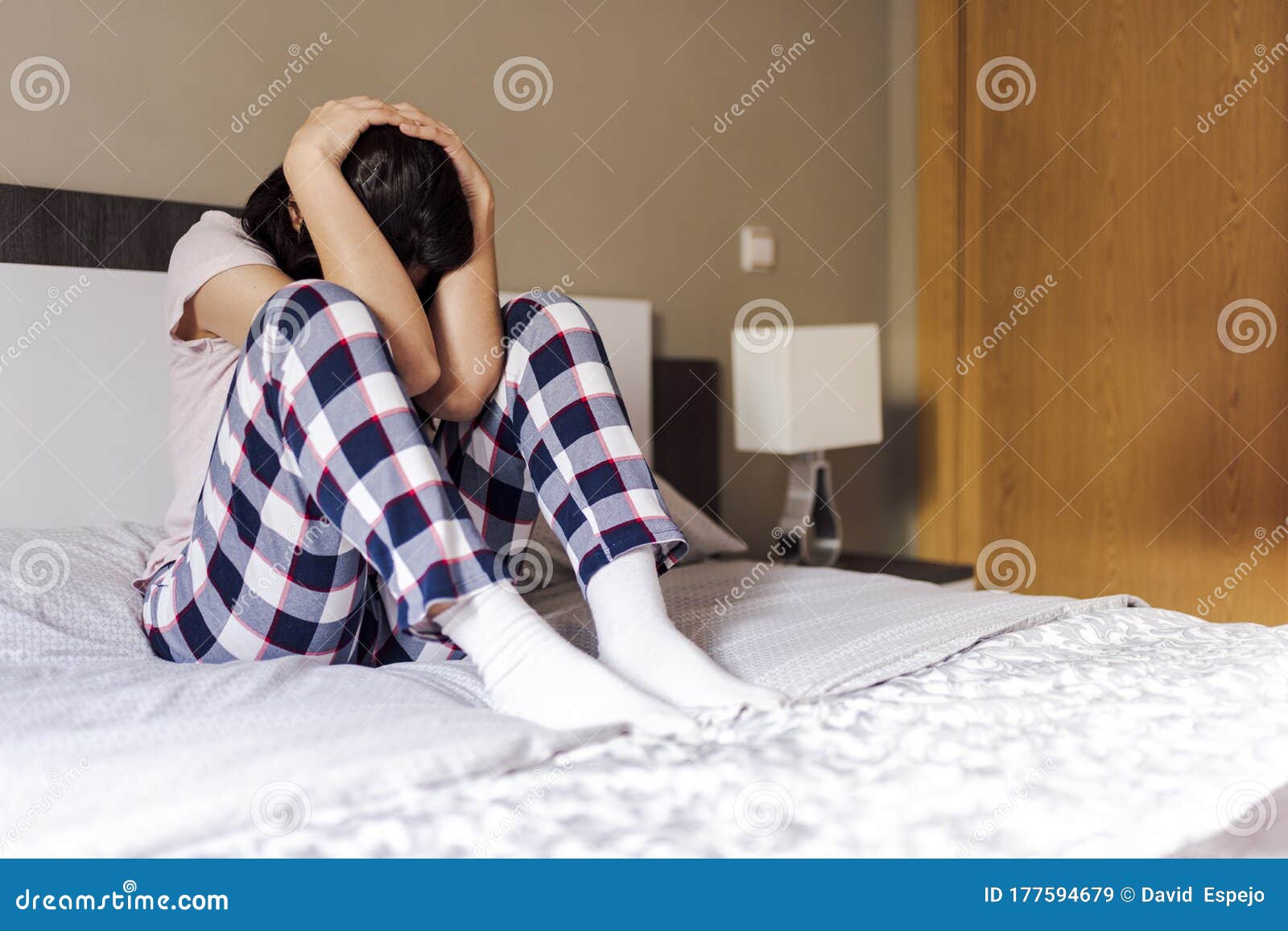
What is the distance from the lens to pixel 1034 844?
24.0 inches

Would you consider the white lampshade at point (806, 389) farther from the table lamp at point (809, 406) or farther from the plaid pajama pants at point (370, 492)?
the plaid pajama pants at point (370, 492)

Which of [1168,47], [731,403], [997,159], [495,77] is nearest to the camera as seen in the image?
[495,77]

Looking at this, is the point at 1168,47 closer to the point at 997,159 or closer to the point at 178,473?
the point at 997,159

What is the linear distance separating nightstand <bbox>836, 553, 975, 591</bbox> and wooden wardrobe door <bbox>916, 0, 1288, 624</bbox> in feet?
1.34

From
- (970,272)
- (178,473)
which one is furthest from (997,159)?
(178,473)

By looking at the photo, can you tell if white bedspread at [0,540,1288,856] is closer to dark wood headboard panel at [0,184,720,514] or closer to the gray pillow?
the gray pillow

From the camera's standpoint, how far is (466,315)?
106cm

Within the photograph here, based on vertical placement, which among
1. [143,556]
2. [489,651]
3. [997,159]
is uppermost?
[997,159]

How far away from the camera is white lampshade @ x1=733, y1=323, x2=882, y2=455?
1994 millimetres

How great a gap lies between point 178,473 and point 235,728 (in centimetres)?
46

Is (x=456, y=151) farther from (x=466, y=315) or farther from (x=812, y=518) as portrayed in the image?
(x=812, y=518)

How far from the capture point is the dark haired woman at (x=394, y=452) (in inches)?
30.8

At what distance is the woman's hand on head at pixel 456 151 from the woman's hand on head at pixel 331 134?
0.09 feet

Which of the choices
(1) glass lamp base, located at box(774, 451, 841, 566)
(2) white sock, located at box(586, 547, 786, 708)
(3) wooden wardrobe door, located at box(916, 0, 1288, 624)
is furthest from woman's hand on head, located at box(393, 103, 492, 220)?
(3) wooden wardrobe door, located at box(916, 0, 1288, 624)
